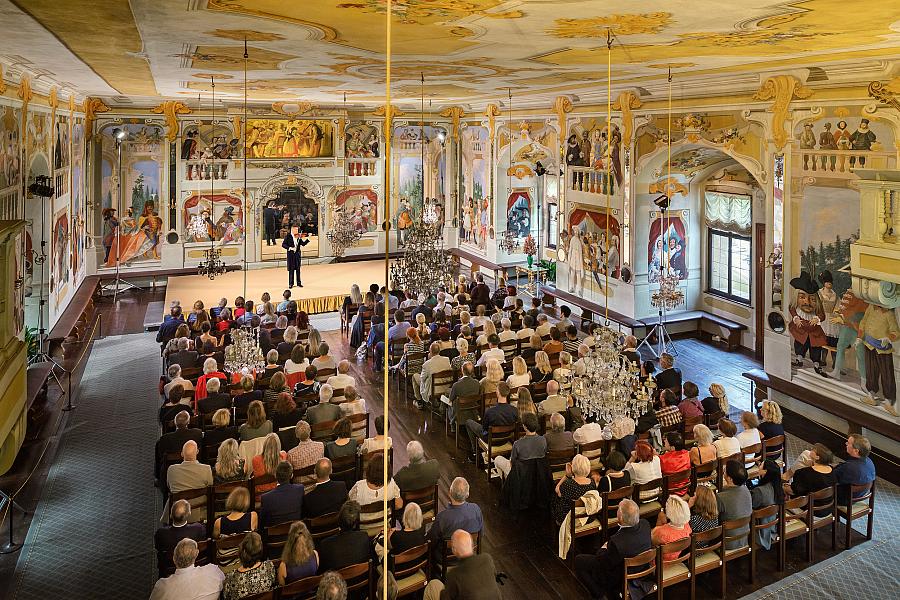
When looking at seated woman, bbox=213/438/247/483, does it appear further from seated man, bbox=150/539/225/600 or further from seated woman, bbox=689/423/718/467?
seated woman, bbox=689/423/718/467

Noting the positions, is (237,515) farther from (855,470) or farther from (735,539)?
(855,470)

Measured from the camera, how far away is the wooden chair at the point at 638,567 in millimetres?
6438

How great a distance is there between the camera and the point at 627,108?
1543 centimetres

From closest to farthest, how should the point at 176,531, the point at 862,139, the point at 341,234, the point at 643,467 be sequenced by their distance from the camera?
the point at 176,531 < the point at 643,467 < the point at 862,139 < the point at 341,234

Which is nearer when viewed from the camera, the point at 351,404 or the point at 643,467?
the point at 643,467

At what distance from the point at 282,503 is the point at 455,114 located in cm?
1930

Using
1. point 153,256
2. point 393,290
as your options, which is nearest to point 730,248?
point 393,290

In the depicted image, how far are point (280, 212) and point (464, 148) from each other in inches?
263

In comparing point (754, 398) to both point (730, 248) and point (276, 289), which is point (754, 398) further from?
point (276, 289)

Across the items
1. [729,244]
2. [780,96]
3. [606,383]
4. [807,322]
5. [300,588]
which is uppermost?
[780,96]

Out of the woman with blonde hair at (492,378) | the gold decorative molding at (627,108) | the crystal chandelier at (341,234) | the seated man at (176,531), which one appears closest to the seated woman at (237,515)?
the seated man at (176,531)

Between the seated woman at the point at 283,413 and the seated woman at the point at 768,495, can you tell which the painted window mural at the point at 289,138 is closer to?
the seated woman at the point at 283,413

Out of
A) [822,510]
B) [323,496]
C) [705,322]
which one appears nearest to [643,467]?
[822,510]

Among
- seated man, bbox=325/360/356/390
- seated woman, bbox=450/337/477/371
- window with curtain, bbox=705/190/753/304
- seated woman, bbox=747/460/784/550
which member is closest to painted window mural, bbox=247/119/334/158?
window with curtain, bbox=705/190/753/304
